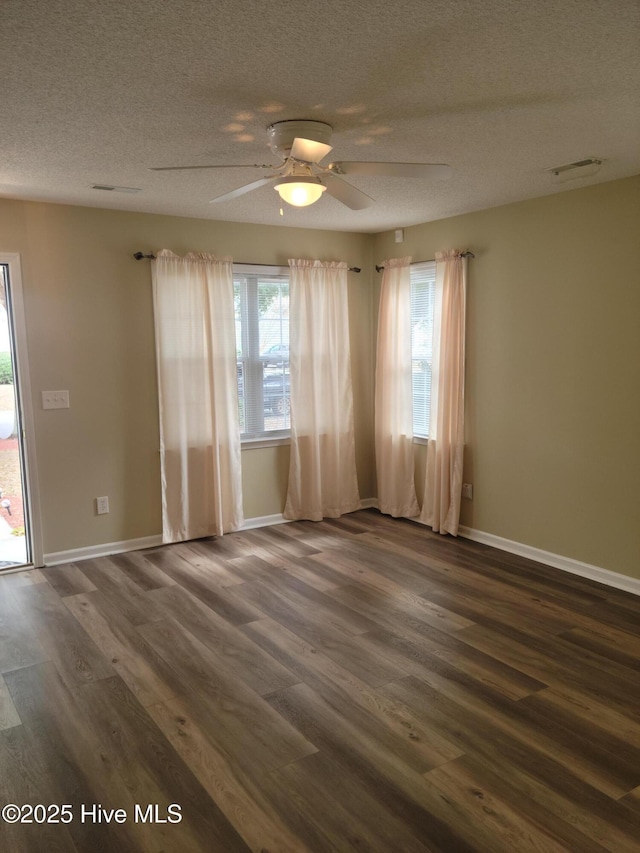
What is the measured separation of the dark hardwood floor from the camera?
6.98 ft

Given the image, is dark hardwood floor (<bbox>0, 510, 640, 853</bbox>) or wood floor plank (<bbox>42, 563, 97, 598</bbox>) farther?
wood floor plank (<bbox>42, 563, 97, 598</bbox>)

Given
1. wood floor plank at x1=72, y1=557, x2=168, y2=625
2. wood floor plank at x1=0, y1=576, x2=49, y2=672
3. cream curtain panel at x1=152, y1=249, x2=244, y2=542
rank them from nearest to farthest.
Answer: wood floor plank at x1=0, y1=576, x2=49, y2=672 → wood floor plank at x1=72, y1=557, x2=168, y2=625 → cream curtain panel at x1=152, y1=249, x2=244, y2=542

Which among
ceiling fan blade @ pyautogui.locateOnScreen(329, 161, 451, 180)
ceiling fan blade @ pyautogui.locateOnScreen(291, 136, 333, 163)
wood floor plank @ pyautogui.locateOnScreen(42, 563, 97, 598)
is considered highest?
ceiling fan blade @ pyautogui.locateOnScreen(291, 136, 333, 163)

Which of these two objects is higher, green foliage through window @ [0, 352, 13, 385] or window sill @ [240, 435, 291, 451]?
green foliage through window @ [0, 352, 13, 385]

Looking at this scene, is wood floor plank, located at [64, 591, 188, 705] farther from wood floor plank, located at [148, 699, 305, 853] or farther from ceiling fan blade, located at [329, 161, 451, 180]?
ceiling fan blade, located at [329, 161, 451, 180]

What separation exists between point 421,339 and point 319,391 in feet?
3.19

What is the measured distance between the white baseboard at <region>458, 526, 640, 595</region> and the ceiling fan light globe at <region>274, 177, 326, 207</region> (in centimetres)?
298

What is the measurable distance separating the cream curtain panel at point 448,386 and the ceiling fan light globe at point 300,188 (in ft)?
7.65

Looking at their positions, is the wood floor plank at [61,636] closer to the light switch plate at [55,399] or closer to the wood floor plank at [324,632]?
the wood floor plank at [324,632]

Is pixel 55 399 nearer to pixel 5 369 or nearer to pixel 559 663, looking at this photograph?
pixel 5 369

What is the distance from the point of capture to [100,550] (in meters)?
4.81

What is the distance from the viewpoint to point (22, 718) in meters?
2.75

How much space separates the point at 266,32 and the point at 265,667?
104 inches

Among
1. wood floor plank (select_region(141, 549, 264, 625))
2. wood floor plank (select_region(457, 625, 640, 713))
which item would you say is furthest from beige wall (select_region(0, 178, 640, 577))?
wood floor plank (select_region(457, 625, 640, 713))
